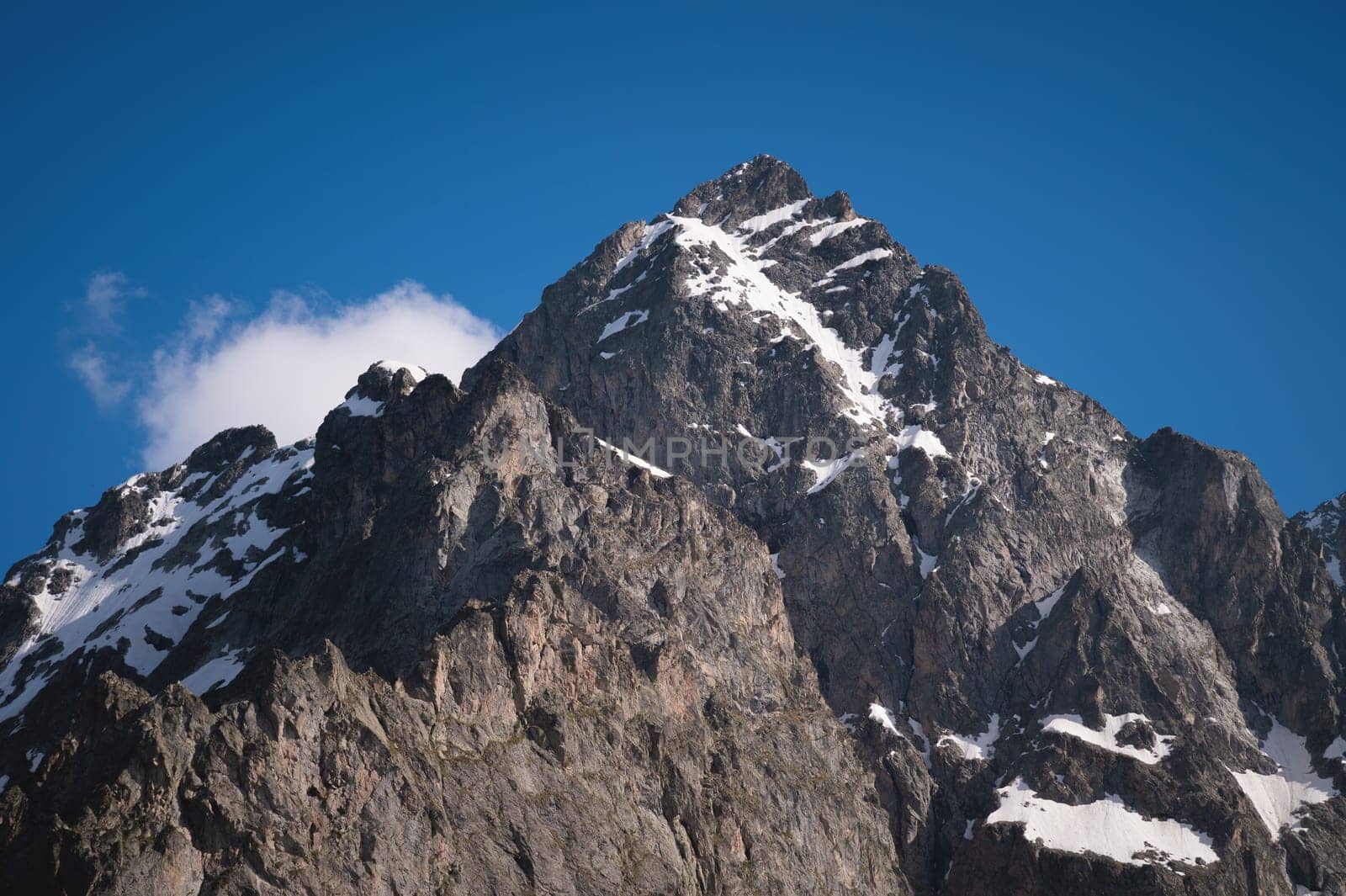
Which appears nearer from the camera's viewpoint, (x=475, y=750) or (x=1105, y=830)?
(x=475, y=750)

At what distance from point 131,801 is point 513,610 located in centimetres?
4686

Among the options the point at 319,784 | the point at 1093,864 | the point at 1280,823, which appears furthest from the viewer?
the point at 1280,823

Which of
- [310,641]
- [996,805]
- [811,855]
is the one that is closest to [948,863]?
[996,805]

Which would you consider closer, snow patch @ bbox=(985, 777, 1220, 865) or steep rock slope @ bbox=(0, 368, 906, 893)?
steep rock slope @ bbox=(0, 368, 906, 893)

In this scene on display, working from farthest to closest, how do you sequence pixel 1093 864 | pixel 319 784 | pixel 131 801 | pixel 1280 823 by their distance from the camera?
pixel 1280 823 < pixel 1093 864 < pixel 319 784 < pixel 131 801

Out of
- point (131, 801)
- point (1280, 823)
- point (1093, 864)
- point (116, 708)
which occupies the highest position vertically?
point (1280, 823)

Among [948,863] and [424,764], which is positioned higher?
[948,863]

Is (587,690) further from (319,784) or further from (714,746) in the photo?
(319,784)

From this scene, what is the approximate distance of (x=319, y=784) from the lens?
468ft

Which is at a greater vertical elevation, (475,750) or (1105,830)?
(1105,830)

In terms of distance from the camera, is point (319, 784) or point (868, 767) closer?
point (319, 784)

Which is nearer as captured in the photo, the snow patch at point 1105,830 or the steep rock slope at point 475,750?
the steep rock slope at point 475,750

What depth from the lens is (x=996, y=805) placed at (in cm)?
19388

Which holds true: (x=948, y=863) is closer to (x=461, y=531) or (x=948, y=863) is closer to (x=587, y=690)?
(x=587, y=690)
